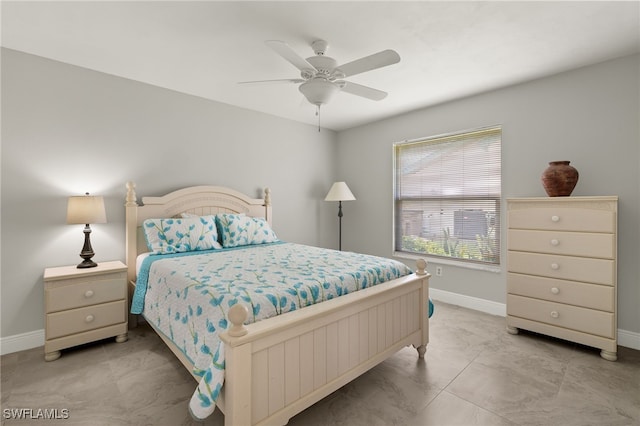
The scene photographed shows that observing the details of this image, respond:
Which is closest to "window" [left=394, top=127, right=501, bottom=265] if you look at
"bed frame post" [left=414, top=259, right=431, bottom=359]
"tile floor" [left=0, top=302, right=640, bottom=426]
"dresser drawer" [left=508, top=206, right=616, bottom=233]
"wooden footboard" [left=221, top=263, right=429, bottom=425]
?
"dresser drawer" [left=508, top=206, right=616, bottom=233]

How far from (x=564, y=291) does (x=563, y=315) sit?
0.65ft

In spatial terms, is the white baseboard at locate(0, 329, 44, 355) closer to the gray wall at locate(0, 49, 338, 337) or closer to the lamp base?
the gray wall at locate(0, 49, 338, 337)

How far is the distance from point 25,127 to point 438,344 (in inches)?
152

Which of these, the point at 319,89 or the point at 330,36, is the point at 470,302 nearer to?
the point at 319,89

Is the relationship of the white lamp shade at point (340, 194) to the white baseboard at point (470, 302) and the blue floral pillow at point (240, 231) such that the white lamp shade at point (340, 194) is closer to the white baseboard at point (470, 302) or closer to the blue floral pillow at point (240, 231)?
the blue floral pillow at point (240, 231)

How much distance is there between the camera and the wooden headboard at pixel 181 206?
293 cm

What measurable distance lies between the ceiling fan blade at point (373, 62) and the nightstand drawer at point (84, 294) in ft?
8.13

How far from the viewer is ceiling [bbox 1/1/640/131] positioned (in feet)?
6.31

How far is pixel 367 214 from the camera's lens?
4609 millimetres

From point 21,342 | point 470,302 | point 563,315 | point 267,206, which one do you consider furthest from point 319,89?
point 21,342

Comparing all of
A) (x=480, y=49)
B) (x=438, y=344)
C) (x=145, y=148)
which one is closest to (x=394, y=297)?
(x=438, y=344)

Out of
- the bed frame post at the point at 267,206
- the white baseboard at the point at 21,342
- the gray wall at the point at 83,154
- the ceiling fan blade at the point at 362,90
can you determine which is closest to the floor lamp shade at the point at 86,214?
the gray wall at the point at 83,154

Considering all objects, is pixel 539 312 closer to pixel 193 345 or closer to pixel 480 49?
pixel 480 49

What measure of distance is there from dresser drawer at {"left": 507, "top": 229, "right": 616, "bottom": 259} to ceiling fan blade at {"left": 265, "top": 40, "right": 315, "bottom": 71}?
7.58ft
